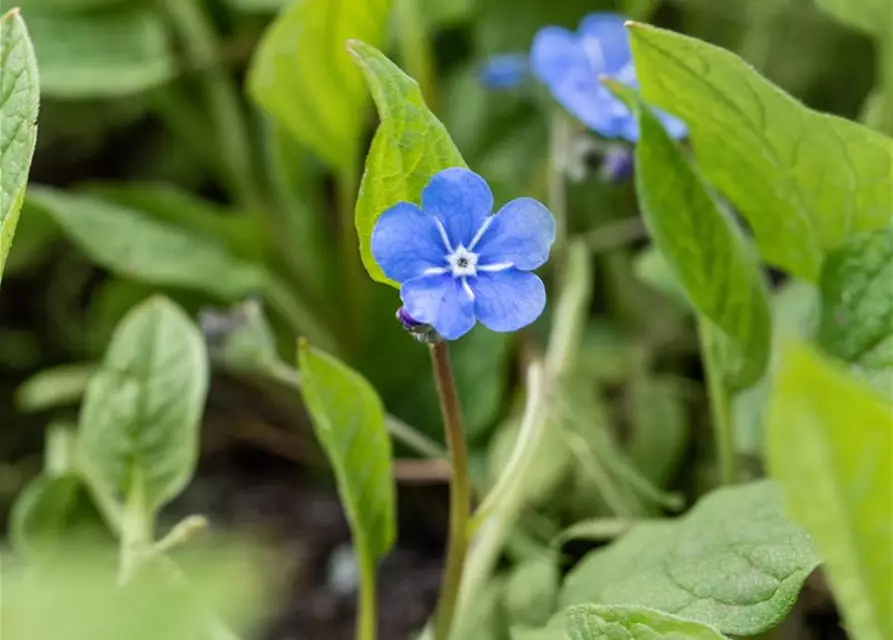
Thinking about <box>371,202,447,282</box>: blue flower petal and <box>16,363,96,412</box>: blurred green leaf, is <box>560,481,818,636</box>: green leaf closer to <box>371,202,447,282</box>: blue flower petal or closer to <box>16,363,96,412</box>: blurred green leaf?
<box>371,202,447,282</box>: blue flower petal

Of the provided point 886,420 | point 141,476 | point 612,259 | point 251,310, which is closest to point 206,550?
point 141,476

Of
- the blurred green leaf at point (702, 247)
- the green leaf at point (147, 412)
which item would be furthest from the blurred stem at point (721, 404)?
the green leaf at point (147, 412)

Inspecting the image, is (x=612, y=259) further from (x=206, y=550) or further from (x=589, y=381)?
(x=206, y=550)

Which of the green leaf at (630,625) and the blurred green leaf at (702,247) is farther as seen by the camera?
the blurred green leaf at (702,247)

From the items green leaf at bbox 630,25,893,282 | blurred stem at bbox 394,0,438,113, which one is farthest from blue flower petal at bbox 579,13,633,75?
green leaf at bbox 630,25,893,282

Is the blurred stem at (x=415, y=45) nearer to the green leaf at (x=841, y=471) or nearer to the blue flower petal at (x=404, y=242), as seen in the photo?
the blue flower petal at (x=404, y=242)

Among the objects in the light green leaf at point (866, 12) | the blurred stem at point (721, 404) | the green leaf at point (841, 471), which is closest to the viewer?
the green leaf at point (841, 471)
